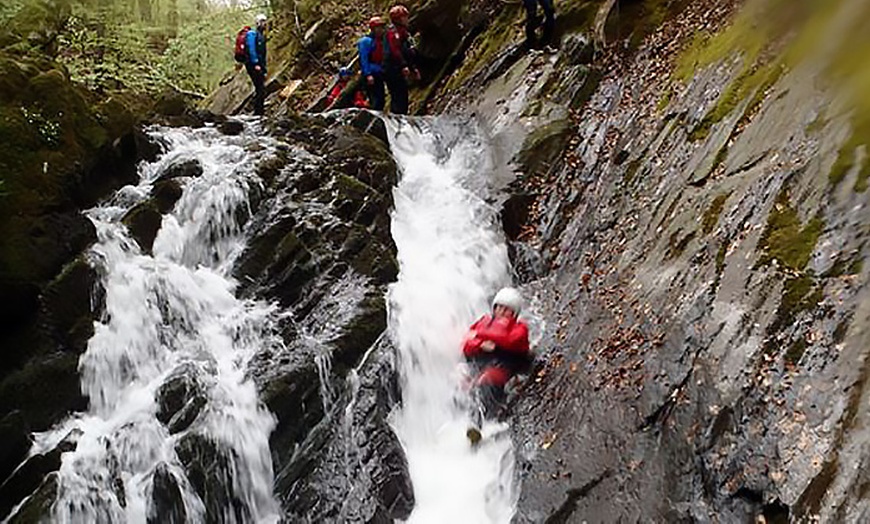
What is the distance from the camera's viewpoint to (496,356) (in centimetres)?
799

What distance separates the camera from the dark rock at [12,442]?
20.4ft

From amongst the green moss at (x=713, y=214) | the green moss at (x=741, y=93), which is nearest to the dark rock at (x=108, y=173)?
the green moss at (x=713, y=214)

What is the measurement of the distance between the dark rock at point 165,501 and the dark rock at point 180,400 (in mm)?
494

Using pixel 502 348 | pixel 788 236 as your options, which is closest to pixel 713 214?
pixel 788 236

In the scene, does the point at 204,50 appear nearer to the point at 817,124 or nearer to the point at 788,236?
the point at 817,124

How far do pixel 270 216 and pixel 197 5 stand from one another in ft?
77.6

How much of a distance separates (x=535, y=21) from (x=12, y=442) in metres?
11.0

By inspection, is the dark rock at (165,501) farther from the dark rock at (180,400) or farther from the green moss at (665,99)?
the green moss at (665,99)

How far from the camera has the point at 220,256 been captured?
8977 millimetres

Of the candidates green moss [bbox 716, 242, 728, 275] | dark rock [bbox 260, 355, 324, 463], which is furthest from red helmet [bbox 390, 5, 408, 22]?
green moss [bbox 716, 242, 728, 275]

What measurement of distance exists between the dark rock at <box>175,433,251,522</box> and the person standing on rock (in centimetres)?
829

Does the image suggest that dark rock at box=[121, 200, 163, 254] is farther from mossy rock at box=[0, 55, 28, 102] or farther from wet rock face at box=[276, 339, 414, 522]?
wet rock face at box=[276, 339, 414, 522]

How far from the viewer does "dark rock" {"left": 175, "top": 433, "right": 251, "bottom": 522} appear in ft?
22.2

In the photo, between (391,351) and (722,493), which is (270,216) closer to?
A: (391,351)
